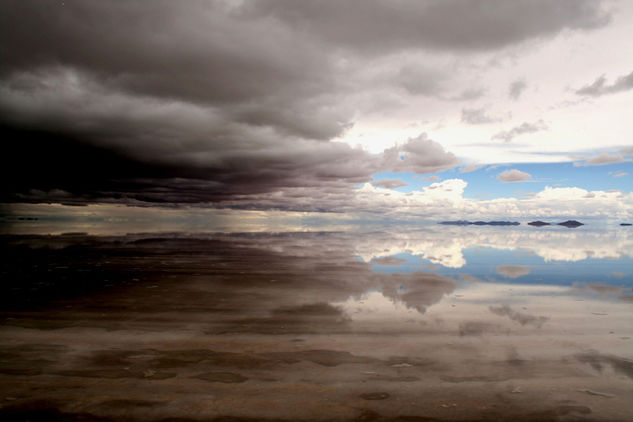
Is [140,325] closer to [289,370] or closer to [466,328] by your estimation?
[289,370]

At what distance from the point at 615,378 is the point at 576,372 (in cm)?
66

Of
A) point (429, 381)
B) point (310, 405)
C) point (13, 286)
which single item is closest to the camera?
point (310, 405)

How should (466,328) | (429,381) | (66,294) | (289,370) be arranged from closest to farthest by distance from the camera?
(429,381)
(289,370)
(466,328)
(66,294)

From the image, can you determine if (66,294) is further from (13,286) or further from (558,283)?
(558,283)

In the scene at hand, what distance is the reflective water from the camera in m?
6.22

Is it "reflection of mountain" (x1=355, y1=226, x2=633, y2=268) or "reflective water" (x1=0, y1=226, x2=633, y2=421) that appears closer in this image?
"reflective water" (x1=0, y1=226, x2=633, y2=421)

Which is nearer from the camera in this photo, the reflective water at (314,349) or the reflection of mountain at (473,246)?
the reflective water at (314,349)

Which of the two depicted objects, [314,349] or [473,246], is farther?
[473,246]

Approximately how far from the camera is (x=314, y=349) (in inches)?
345

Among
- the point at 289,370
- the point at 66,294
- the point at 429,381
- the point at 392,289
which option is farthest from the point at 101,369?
the point at 392,289

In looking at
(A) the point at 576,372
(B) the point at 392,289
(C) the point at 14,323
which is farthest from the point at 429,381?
(C) the point at 14,323

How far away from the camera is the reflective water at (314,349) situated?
6219 mm

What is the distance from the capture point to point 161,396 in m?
6.43

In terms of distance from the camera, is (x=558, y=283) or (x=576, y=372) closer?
(x=576, y=372)
